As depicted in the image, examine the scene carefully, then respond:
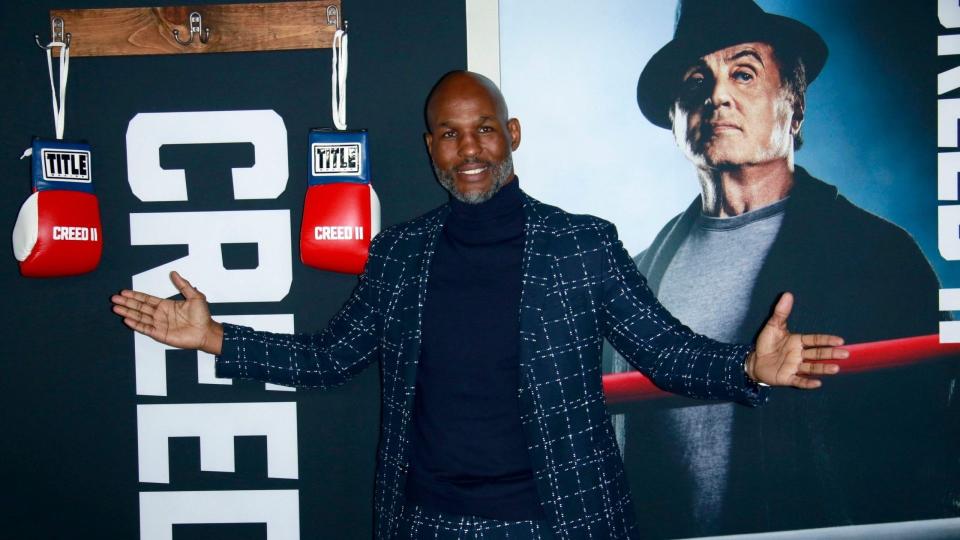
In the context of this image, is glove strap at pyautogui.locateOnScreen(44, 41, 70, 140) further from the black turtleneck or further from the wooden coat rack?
the black turtleneck

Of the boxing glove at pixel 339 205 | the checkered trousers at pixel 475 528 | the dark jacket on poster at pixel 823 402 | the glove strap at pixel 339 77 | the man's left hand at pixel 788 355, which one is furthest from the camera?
the dark jacket on poster at pixel 823 402

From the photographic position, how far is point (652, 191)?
2.14 meters

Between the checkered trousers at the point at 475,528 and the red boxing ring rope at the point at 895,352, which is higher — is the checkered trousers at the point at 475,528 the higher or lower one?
the lower one

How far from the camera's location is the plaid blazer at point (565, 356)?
151 cm

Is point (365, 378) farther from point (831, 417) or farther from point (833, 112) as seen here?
point (833, 112)

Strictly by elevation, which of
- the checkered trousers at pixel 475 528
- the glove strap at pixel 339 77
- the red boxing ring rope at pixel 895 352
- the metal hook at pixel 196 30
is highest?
the metal hook at pixel 196 30

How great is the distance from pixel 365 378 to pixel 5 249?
1173mm

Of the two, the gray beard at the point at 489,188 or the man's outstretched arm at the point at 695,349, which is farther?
the gray beard at the point at 489,188

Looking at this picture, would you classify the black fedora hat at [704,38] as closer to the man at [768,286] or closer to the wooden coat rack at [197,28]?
the man at [768,286]

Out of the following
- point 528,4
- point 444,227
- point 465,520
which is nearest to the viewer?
point 465,520

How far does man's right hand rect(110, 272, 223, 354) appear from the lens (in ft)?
5.76

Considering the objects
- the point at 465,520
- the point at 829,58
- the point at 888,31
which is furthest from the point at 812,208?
the point at 465,520

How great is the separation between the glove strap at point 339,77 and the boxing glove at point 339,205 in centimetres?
8

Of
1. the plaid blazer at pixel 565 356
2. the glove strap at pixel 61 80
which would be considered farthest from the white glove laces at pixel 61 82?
the plaid blazer at pixel 565 356
